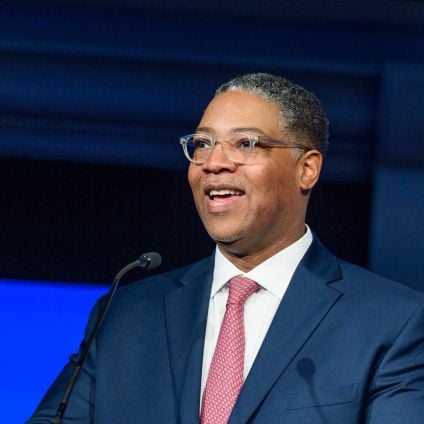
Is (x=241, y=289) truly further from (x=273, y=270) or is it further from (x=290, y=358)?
(x=290, y=358)

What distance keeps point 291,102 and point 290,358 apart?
606mm

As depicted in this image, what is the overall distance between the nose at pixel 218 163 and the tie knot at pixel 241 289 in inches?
9.6

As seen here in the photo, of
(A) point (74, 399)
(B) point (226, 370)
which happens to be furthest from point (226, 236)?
(A) point (74, 399)

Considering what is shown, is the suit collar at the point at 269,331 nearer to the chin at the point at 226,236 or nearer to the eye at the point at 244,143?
the chin at the point at 226,236

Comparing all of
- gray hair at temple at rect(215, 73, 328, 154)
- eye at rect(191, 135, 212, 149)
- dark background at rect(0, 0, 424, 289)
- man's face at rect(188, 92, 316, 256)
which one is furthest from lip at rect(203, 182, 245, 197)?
dark background at rect(0, 0, 424, 289)

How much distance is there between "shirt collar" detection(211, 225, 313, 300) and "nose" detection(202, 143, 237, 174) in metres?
0.22

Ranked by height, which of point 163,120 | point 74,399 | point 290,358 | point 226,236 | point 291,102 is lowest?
point 74,399

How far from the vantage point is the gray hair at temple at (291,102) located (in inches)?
81.1

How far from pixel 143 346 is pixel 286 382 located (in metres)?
0.35

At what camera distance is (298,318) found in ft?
6.15

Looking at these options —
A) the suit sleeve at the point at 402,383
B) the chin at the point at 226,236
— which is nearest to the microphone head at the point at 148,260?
the chin at the point at 226,236

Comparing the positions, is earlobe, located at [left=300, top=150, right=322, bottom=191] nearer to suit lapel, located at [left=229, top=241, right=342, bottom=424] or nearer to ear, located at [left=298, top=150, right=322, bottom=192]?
ear, located at [left=298, top=150, right=322, bottom=192]

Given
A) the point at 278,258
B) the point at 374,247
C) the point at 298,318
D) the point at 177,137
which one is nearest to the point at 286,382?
the point at 298,318

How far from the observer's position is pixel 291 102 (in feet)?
6.81
